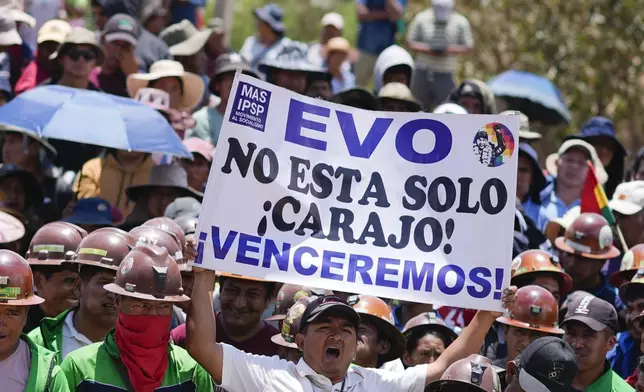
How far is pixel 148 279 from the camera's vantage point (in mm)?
7828

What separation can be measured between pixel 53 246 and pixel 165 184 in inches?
111

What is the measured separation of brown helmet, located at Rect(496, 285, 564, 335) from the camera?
9.84 metres

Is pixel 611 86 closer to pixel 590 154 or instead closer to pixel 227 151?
pixel 590 154

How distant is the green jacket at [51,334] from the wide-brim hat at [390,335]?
205cm

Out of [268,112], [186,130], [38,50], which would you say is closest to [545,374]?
[268,112]

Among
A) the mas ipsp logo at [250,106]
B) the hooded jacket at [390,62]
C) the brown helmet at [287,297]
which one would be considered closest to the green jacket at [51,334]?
the brown helmet at [287,297]

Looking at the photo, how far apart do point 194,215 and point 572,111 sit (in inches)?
383

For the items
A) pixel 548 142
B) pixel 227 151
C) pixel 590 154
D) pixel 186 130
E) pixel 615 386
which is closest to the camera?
pixel 227 151

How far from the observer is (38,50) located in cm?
1556

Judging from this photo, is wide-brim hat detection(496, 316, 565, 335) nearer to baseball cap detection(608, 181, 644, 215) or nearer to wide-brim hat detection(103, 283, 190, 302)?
wide-brim hat detection(103, 283, 190, 302)

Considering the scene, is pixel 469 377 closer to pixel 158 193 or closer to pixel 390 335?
pixel 390 335

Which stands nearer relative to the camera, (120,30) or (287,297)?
(287,297)

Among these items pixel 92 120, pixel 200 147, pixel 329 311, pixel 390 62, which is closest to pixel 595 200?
pixel 390 62

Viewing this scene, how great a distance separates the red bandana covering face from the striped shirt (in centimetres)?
976
